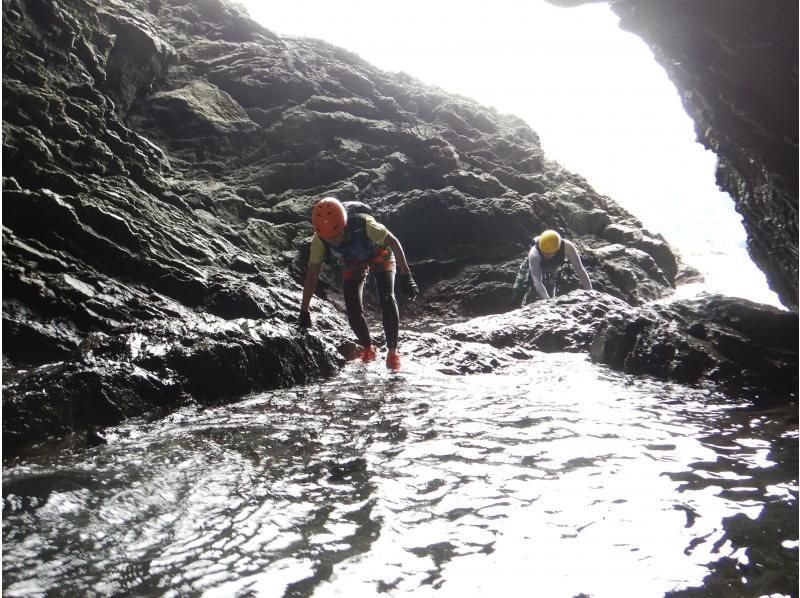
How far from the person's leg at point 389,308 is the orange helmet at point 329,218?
1073mm

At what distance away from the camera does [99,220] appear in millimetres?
8781

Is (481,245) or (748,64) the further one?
(481,245)

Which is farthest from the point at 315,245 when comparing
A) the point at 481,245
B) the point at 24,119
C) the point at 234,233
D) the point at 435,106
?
the point at 435,106

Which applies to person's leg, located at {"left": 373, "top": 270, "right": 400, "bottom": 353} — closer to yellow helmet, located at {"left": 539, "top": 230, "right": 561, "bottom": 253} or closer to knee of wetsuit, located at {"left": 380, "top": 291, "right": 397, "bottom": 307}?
knee of wetsuit, located at {"left": 380, "top": 291, "right": 397, "bottom": 307}

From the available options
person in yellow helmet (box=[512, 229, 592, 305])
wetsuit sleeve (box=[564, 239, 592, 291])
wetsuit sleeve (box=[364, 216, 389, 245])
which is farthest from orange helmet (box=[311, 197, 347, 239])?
wetsuit sleeve (box=[564, 239, 592, 291])

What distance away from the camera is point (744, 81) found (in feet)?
13.9

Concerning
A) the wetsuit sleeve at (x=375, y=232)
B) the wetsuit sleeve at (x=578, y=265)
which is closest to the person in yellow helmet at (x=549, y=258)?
the wetsuit sleeve at (x=578, y=265)

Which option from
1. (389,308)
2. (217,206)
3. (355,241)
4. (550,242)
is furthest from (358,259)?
(217,206)

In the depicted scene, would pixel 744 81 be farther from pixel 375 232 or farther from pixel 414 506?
pixel 375 232

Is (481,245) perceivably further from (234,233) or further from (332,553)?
(332,553)

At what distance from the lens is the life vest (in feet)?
23.8

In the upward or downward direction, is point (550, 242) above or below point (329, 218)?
above

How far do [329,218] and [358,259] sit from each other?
3.08ft

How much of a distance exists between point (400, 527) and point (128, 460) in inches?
82.5
